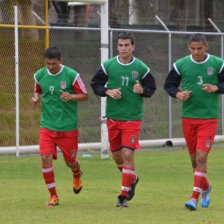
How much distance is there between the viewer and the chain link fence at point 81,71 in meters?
15.4

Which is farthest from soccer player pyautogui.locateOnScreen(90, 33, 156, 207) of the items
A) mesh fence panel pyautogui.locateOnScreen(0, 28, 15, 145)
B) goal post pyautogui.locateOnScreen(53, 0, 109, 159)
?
mesh fence panel pyautogui.locateOnScreen(0, 28, 15, 145)

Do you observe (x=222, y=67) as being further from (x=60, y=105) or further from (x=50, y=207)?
(x=50, y=207)

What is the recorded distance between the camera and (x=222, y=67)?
28.5 feet

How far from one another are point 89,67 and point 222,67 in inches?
366

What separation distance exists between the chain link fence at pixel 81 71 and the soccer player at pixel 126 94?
21.3 ft

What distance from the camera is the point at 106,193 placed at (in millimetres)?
9898

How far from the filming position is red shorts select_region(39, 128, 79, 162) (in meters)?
8.74

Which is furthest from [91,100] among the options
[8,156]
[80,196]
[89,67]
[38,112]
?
[80,196]

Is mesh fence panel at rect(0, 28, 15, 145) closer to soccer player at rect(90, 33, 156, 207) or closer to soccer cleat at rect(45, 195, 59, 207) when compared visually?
soccer player at rect(90, 33, 156, 207)

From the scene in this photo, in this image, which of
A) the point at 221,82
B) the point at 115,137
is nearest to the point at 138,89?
the point at 115,137

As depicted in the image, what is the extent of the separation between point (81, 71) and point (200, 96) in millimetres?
9251

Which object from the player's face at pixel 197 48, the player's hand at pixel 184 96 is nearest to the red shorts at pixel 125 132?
the player's hand at pixel 184 96

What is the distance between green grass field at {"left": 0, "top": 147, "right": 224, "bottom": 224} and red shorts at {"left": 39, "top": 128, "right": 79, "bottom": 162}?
0.69 meters

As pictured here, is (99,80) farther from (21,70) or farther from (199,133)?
(21,70)
